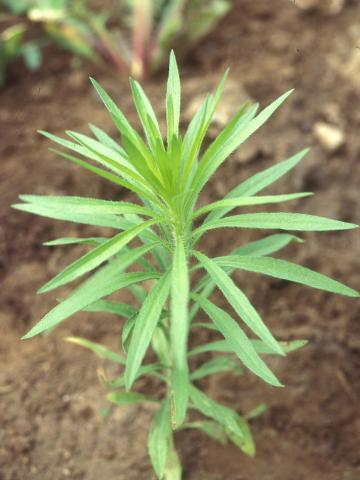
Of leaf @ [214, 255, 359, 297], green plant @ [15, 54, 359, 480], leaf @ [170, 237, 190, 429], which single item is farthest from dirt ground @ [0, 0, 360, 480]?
leaf @ [214, 255, 359, 297]

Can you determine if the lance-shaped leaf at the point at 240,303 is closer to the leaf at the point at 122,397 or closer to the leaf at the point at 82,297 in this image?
the leaf at the point at 82,297

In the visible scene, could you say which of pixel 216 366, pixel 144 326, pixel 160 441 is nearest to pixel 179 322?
pixel 144 326

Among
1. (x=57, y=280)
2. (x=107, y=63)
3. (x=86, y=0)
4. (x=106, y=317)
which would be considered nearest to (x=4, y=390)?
(x=106, y=317)

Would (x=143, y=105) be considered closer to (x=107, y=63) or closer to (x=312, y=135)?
(x=312, y=135)

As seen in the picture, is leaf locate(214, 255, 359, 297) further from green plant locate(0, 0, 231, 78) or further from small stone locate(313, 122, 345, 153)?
green plant locate(0, 0, 231, 78)

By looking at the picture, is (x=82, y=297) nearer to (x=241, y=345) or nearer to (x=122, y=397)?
(x=241, y=345)
